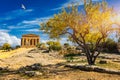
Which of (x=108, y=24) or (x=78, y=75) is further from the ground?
(x=108, y=24)

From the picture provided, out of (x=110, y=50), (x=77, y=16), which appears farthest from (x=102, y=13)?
(x=110, y=50)

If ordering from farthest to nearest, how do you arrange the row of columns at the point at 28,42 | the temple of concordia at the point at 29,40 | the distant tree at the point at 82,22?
1. the temple of concordia at the point at 29,40
2. the row of columns at the point at 28,42
3. the distant tree at the point at 82,22

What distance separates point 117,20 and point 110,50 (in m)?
36.6

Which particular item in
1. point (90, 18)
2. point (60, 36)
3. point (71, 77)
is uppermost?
point (90, 18)

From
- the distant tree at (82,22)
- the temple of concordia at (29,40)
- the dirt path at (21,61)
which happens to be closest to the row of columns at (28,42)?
the temple of concordia at (29,40)

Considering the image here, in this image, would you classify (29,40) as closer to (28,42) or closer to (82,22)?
(28,42)

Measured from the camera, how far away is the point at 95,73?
71.7 feet

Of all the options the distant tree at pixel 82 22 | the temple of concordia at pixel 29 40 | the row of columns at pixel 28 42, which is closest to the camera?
the distant tree at pixel 82 22

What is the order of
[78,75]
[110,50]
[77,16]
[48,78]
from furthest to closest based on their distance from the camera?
[110,50] → [77,16] → [78,75] → [48,78]

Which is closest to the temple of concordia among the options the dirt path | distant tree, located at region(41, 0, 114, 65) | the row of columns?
the row of columns

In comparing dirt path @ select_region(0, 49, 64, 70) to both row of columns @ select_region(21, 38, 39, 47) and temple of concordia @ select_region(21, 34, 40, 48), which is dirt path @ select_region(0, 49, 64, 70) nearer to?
row of columns @ select_region(21, 38, 39, 47)

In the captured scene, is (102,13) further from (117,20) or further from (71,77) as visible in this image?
(71,77)

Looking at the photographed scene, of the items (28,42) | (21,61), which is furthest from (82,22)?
(28,42)

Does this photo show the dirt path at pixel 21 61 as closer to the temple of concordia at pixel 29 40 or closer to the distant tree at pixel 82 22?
the distant tree at pixel 82 22
